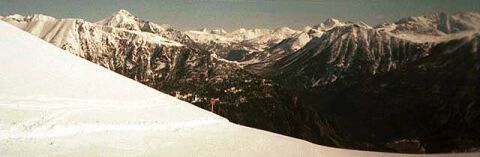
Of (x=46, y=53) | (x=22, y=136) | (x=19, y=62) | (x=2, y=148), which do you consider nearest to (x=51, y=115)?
(x=22, y=136)

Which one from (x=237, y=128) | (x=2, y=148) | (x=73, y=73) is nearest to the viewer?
(x=2, y=148)

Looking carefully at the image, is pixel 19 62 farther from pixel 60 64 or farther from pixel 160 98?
pixel 160 98

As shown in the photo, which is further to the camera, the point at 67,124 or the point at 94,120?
the point at 94,120

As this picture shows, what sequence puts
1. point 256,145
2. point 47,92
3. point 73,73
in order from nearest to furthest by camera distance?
1. point 256,145
2. point 47,92
3. point 73,73

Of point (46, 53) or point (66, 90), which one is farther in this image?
point (46, 53)

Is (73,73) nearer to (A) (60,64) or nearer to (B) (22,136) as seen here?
(A) (60,64)

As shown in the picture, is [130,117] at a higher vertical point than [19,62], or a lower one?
lower

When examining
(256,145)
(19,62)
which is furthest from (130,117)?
(19,62)
